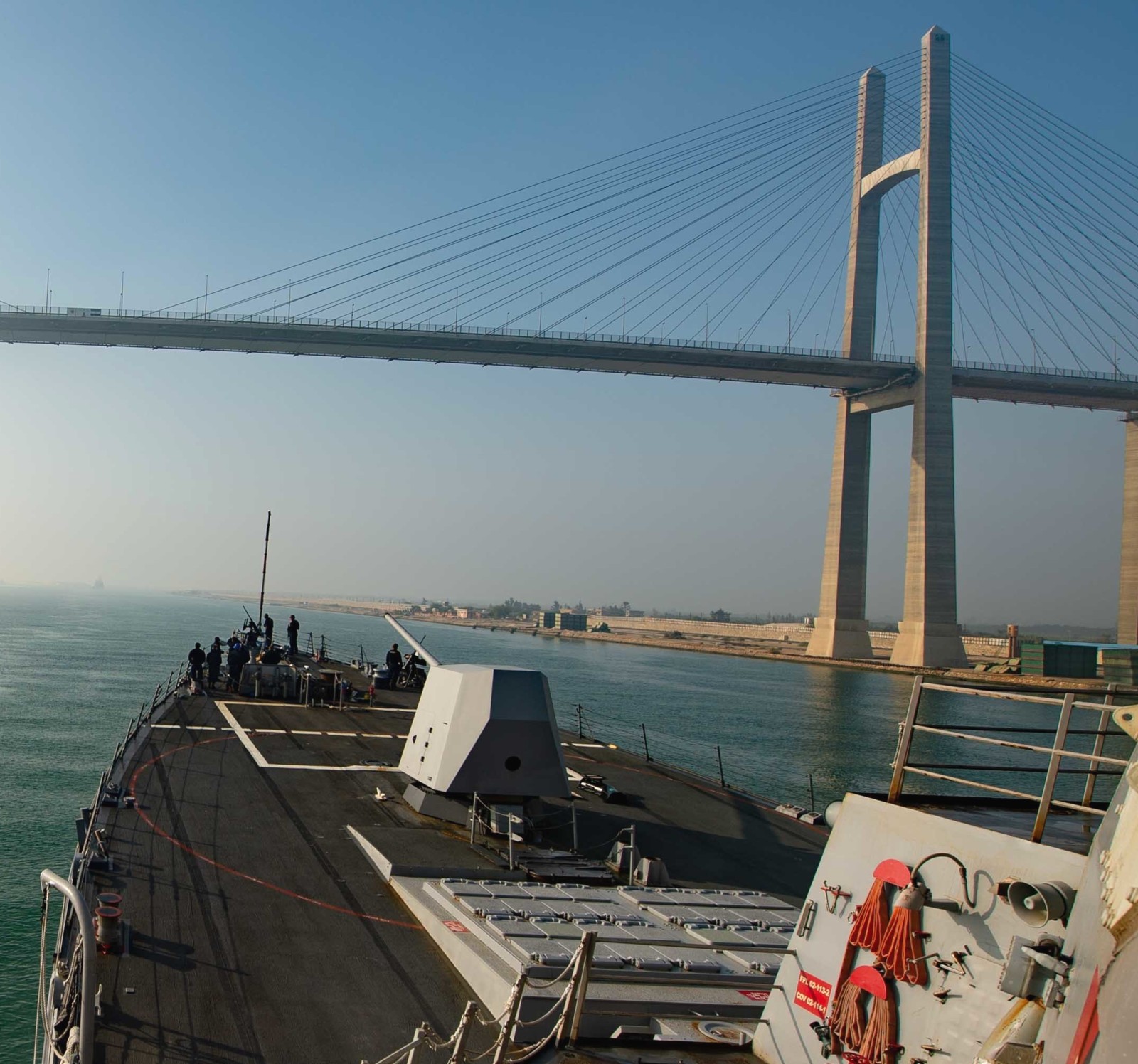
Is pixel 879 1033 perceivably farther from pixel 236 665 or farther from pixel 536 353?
pixel 536 353

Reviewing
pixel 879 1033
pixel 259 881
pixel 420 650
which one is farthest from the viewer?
pixel 420 650

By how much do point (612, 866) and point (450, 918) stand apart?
2748mm

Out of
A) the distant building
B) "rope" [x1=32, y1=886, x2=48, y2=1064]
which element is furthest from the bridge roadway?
the distant building

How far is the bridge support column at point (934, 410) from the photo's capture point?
185ft

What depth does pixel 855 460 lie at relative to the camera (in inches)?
2486

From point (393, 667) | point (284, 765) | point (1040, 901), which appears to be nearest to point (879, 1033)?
point (1040, 901)

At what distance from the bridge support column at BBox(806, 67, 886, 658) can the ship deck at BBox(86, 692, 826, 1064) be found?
47.6m

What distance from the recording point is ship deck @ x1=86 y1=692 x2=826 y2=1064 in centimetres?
637

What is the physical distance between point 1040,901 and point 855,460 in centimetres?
6190

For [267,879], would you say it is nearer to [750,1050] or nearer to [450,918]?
[450,918]

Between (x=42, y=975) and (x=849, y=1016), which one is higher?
(x=849, y=1016)

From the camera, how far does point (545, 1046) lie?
16.4 ft

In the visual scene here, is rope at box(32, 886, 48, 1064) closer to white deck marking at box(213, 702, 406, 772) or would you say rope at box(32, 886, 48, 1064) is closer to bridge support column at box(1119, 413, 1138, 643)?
white deck marking at box(213, 702, 406, 772)

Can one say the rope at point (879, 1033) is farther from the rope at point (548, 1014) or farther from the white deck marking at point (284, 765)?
the white deck marking at point (284, 765)
